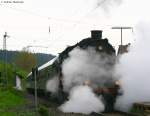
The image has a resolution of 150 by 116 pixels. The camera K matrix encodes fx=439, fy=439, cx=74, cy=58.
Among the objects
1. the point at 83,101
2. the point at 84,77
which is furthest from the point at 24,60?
the point at 83,101

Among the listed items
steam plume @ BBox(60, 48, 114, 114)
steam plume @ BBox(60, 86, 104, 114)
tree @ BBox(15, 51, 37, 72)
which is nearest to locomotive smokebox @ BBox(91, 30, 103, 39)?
steam plume @ BBox(60, 48, 114, 114)

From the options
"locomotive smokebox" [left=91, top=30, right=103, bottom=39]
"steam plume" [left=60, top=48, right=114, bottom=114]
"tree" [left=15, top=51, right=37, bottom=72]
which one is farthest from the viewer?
"tree" [left=15, top=51, right=37, bottom=72]

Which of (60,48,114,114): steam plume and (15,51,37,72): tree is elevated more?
(15,51,37,72): tree

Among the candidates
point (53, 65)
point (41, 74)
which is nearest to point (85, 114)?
point (53, 65)

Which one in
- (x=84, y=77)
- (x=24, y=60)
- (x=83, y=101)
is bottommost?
(x=83, y=101)

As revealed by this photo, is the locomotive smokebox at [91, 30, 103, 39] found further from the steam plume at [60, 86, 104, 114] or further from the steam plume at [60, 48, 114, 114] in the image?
the steam plume at [60, 86, 104, 114]

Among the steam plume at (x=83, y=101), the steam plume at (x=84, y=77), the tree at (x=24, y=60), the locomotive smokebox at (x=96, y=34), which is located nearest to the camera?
the steam plume at (x=83, y=101)

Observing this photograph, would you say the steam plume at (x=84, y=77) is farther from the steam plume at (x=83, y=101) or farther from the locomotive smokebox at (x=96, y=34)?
the locomotive smokebox at (x=96, y=34)

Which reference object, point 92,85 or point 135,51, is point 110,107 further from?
point 135,51

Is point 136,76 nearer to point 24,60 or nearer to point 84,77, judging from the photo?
point 84,77

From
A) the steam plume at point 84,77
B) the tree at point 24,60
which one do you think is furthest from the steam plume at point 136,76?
the tree at point 24,60

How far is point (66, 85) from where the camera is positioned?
21.8m

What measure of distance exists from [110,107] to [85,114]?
2073mm

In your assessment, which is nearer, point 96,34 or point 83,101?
point 83,101
